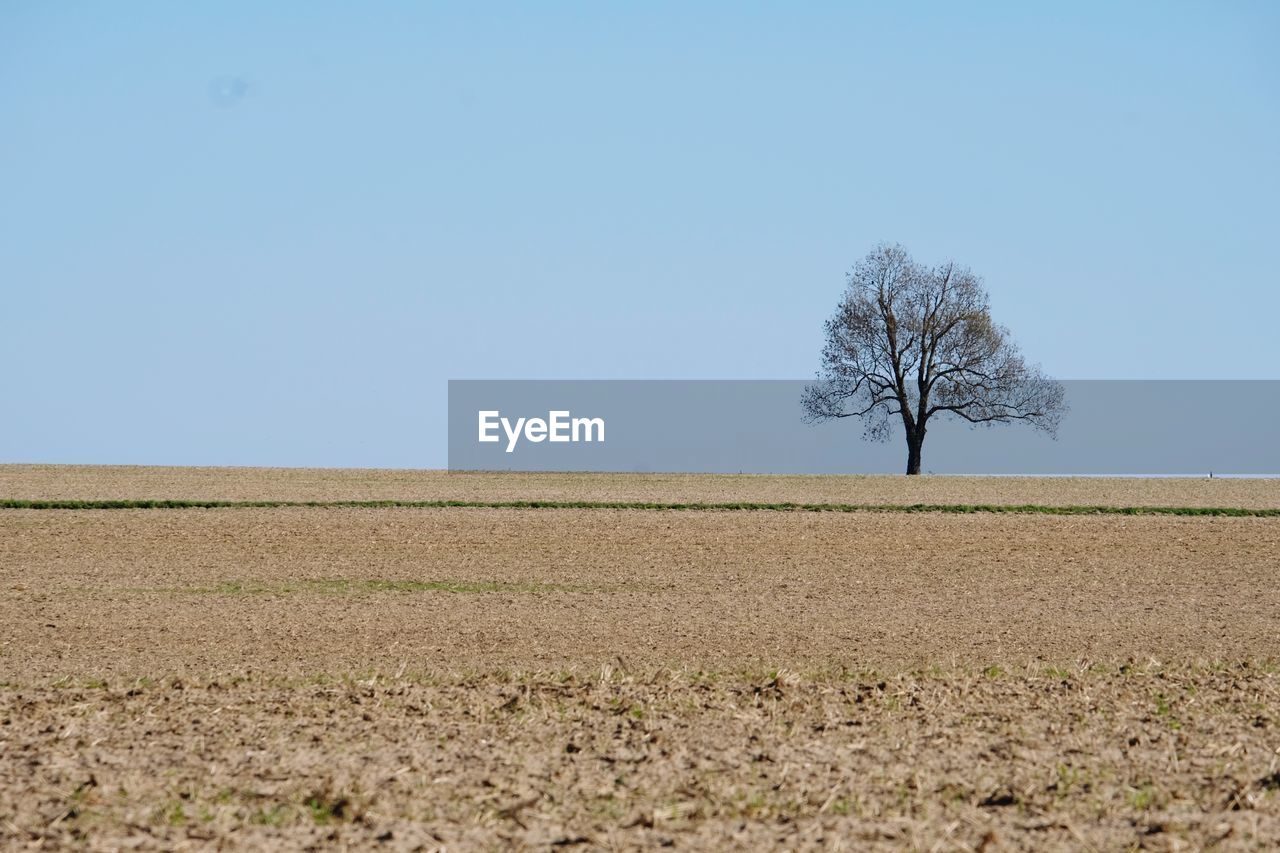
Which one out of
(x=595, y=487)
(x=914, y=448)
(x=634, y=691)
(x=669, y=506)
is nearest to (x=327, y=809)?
(x=634, y=691)

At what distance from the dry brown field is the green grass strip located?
5976mm

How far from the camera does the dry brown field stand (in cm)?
723

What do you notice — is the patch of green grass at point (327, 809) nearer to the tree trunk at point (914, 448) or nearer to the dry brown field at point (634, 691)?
the dry brown field at point (634, 691)

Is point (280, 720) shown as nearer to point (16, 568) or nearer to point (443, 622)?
point (443, 622)

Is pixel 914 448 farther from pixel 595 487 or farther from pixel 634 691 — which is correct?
pixel 634 691

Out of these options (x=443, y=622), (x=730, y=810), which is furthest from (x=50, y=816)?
(x=443, y=622)

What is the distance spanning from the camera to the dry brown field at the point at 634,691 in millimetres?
7230

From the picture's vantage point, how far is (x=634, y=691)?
33.9 ft

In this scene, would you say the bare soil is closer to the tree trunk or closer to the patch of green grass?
the tree trunk

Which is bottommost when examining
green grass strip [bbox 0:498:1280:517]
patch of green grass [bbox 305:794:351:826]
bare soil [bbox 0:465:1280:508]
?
patch of green grass [bbox 305:794:351:826]

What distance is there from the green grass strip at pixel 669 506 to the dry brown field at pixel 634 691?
235 inches

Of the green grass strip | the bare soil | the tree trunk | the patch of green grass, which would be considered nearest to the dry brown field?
the patch of green grass

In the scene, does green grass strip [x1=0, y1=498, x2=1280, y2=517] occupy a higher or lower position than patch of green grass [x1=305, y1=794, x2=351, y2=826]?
higher

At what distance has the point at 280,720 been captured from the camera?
9.30m
